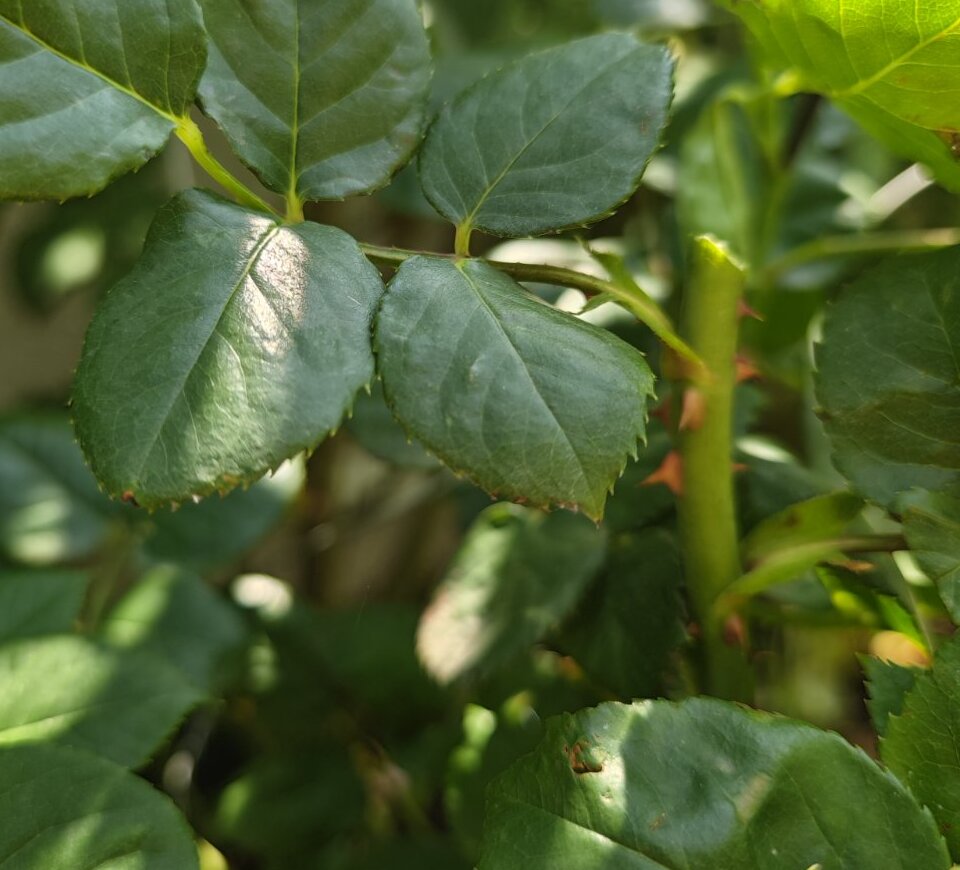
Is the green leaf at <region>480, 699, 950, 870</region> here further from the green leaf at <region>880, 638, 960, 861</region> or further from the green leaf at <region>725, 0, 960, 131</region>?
the green leaf at <region>725, 0, 960, 131</region>

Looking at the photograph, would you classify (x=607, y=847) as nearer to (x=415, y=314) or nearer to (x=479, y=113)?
(x=415, y=314)

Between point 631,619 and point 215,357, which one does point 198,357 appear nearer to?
point 215,357


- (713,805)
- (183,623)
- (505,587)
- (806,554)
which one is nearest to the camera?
(713,805)

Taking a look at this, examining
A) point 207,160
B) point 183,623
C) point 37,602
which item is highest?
point 207,160

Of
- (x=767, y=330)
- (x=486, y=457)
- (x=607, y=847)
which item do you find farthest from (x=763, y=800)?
(x=767, y=330)

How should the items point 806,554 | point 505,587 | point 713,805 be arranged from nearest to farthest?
point 713,805 → point 806,554 → point 505,587

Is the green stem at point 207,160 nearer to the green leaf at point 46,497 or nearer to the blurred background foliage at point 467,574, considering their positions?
the blurred background foliage at point 467,574

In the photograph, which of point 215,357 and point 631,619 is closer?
point 215,357

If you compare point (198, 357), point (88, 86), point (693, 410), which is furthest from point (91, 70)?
point (693, 410)
